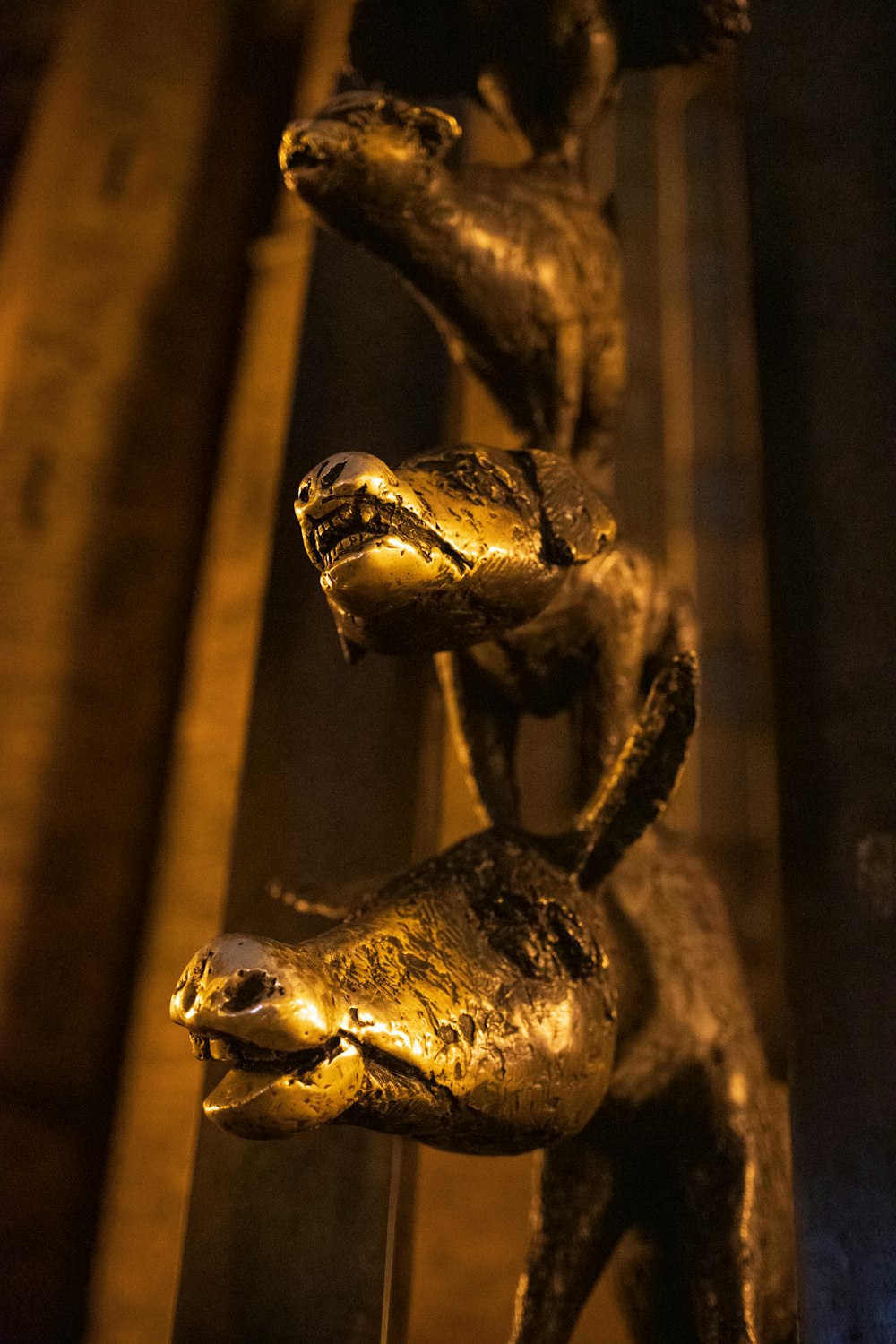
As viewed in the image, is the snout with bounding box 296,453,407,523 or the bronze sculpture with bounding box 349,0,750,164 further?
the bronze sculpture with bounding box 349,0,750,164

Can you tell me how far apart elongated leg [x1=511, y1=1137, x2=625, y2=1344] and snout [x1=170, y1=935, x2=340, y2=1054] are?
312mm

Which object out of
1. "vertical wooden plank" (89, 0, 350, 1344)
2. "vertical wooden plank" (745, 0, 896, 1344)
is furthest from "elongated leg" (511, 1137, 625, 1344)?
"vertical wooden plank" (89, 0, 350, 1344)

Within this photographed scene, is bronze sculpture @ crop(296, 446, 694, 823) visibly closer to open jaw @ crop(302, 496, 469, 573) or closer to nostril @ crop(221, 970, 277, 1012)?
open jaw @ crop(302, 496, 469, 573)

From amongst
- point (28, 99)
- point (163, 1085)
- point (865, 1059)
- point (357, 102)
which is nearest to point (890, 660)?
point (865, 1059)

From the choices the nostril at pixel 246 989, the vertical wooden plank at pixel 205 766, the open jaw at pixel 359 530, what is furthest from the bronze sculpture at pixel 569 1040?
the vertical wooden plank at pixel 205 766

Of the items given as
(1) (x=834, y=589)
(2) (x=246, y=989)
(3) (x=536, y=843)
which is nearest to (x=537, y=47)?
(1) (x=834, y=589)

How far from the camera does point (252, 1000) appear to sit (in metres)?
0.41

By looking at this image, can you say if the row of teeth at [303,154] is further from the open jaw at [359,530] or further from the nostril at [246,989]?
the nostril at [246,989]

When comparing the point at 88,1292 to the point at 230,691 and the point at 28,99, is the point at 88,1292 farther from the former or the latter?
the point at 28,99

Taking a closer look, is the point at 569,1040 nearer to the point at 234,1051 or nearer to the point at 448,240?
the point at 234,1051

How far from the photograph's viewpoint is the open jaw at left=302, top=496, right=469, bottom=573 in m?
0.50

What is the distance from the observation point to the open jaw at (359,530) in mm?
502

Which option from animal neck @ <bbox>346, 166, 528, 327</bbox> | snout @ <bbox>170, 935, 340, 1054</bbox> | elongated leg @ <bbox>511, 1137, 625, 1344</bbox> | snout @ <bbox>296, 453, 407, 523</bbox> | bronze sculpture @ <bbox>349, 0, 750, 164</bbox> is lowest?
elongated leg @ <bbox>511, 1137, 625, 1344</bbox>

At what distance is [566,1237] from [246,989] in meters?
0.35
